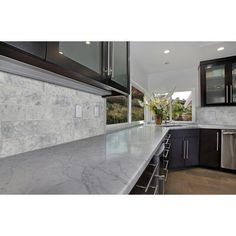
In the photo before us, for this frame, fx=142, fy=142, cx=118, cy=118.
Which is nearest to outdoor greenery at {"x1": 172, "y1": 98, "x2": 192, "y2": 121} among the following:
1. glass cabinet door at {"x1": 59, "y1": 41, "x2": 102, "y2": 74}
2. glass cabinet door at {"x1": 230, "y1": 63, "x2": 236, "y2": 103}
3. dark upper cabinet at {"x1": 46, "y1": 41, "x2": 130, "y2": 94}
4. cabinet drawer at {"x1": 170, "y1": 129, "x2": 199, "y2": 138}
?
cabinet drawer at {"x1": 170, "y1": 129, "x2": 199, "y2": 138}

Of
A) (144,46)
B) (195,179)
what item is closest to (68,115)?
(144,46)

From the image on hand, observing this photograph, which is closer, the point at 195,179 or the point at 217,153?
the point at 195,179

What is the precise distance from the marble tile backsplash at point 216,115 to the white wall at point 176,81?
24cm

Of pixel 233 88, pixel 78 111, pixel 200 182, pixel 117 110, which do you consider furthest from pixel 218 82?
pixel 78 111

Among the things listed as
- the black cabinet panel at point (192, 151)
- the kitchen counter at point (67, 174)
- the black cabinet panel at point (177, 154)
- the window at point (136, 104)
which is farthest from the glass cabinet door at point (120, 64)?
the black cabinet panel at point (192, 151)

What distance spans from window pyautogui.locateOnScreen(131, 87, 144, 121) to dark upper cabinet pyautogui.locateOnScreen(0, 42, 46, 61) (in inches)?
100

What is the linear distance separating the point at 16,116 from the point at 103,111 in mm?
933

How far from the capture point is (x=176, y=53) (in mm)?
2672

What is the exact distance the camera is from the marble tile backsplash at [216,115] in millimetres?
3014

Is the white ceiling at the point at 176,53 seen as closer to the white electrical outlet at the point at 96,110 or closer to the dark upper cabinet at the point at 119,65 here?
the dark upper cabinet at the point at 119,65

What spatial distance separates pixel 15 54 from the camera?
0.49m

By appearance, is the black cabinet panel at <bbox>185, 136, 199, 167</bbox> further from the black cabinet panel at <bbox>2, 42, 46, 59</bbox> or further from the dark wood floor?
the black cabinet panel at <bbox>2, 42, 46, 59</bbox>

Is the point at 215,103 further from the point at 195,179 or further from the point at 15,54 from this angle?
the point at 15,54
